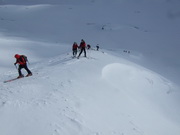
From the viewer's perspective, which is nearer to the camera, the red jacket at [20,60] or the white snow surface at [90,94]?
the white snow surface at [90,94]

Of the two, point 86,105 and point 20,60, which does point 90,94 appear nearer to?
point 86,105

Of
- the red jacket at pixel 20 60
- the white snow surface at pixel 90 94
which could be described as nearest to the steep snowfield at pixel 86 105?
the white snow surface at pixel 90 94

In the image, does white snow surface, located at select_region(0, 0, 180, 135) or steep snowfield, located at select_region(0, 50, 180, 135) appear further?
white snow surface, located at select_region(0, 0, 180, 135)

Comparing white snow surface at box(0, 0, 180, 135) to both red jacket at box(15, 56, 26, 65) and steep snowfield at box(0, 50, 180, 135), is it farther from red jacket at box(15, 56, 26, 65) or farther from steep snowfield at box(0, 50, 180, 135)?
red jacket at box(15, 56, 26, 65)

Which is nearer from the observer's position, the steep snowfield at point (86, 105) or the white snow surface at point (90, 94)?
the steep snowfield at point (86, 105)

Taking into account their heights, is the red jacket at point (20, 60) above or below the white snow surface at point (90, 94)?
above

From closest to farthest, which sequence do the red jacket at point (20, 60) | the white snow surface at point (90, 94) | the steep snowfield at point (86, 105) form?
the steep snowfield at point (86, 105), the white snow surface at point (90, 94), the red jacket at point (20, 60)

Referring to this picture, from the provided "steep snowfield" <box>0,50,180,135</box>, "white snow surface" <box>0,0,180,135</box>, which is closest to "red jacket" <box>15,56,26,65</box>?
"white snow surface" <box>0,0,180,135</box>

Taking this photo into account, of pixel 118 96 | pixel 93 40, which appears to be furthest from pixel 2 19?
pixel 118 96

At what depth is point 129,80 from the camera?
48.8ft

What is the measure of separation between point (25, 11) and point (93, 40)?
→ 22.9 meters

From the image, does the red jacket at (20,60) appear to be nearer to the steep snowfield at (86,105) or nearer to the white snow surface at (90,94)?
the white snow surface at (90,94)

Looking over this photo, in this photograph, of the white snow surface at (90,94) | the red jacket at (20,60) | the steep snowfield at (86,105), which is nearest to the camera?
the steep snowfield at (86,105)

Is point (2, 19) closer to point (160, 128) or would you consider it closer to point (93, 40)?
point (93, 40)
